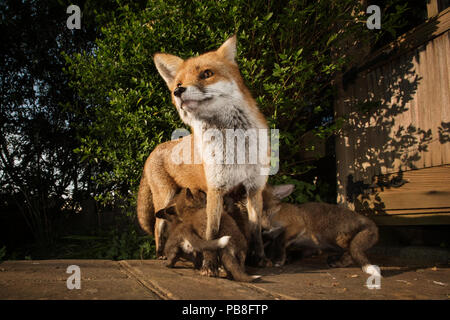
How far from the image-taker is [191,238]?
9.72 ft

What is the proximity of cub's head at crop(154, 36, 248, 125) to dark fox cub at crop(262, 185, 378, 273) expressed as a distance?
52.3 inches

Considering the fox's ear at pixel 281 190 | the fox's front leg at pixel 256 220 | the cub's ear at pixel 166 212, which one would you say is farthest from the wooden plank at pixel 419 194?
the cub's ear at pixel 166 212

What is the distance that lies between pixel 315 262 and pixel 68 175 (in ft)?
18.1

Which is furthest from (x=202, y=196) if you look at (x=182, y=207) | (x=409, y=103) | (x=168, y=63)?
(x=409, y=103)

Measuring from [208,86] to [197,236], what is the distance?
140 centimetres

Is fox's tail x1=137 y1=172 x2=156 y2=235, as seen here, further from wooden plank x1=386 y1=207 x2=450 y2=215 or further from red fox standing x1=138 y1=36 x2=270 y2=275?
wooden plank x1=386 y1=207 x2=450 y2=215

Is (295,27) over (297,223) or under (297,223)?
over

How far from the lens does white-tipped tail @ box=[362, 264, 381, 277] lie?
2836 mm

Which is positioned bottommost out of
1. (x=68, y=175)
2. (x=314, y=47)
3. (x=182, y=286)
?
(x=182, y=286)

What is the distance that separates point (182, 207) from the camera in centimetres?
338

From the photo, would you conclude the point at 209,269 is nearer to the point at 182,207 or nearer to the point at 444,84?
the point at 182,207

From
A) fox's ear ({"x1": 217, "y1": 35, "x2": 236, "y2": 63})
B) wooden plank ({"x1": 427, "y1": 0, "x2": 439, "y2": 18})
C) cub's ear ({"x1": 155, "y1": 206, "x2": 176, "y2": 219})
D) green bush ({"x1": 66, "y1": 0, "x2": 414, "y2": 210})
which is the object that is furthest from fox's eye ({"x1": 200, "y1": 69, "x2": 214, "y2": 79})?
wooden plank ({"x1": 427, "y1": 0, "x2": 439, "y2": 18})
